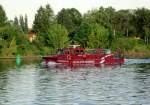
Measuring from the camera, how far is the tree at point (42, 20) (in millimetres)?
154000

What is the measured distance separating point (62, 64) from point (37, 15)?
236 feet

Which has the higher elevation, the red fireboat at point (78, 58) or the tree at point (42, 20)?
the tree at point (42, 20)

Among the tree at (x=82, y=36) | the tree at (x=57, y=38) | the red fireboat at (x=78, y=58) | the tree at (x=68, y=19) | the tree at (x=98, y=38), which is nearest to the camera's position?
the red fireboat at (x=78, y=58)

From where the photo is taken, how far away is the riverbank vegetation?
13388cm

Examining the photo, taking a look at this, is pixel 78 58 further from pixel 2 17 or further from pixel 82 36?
pixel 2 17

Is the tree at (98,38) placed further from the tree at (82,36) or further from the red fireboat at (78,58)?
the red fireboat at (78,58)

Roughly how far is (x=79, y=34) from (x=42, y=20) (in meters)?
15.5

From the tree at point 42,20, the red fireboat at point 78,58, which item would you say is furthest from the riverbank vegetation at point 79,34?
the red fireboat at point 78,58

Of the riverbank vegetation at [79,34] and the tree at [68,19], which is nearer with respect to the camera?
the riverbank vegetation at [79,34]

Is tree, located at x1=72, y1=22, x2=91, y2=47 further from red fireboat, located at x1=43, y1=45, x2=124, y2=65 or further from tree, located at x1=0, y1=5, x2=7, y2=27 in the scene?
red fireboat, located at x1=43, y1=45, x2=124, y2=65

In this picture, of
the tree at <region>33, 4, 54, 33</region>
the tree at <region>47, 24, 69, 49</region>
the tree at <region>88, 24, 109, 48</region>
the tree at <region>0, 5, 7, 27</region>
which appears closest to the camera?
the tree at <region>47, 24, 69, 49</region>

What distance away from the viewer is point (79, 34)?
143500 mm

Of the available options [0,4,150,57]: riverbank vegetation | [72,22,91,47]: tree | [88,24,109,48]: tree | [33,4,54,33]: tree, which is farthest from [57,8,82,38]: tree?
[88,24,109,48]: tree

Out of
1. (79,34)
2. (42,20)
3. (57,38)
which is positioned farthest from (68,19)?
(57,38)
